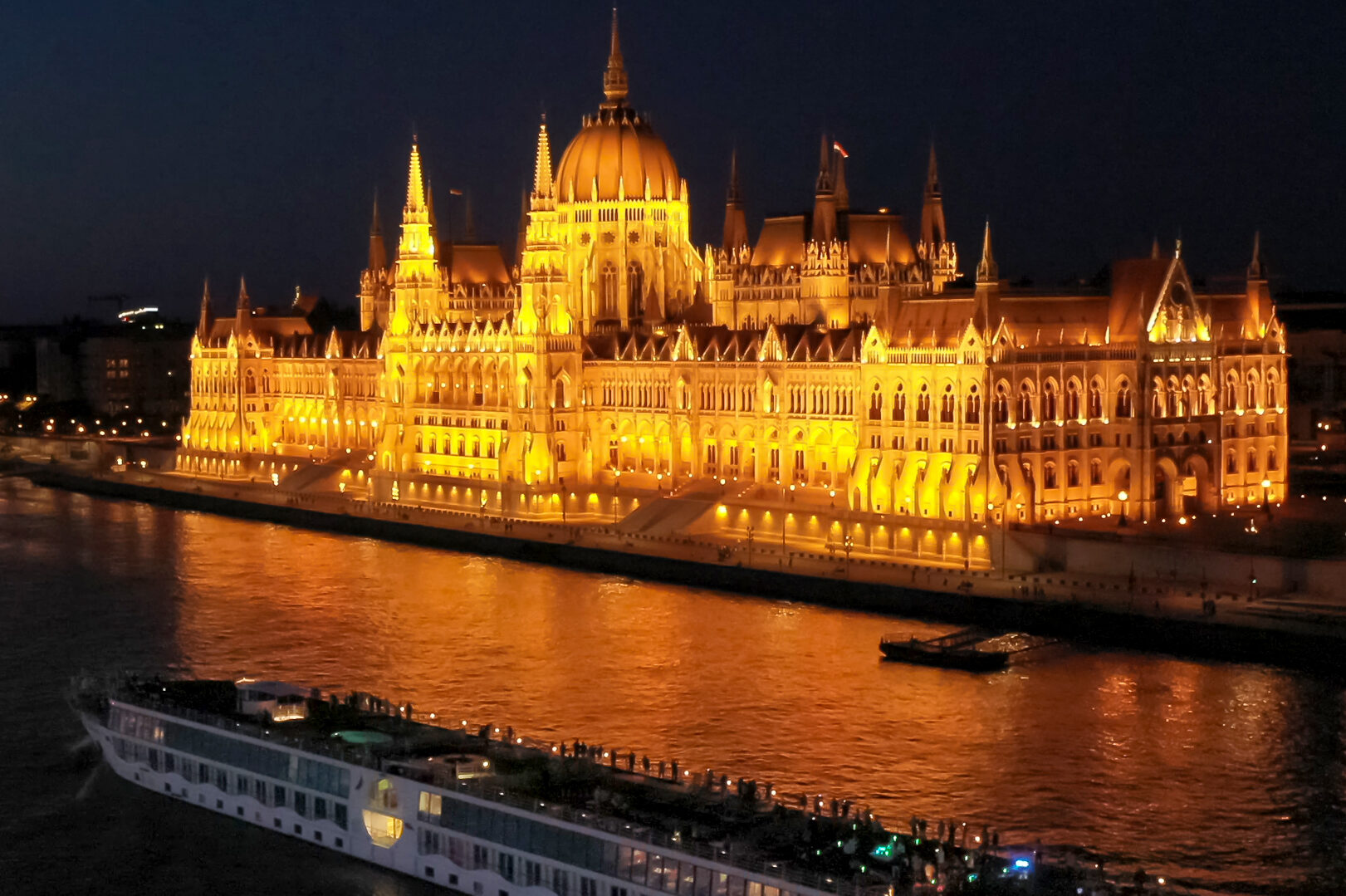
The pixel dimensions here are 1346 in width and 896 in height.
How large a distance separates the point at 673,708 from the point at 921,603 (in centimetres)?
1370

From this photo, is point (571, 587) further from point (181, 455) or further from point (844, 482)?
point (181, 455)

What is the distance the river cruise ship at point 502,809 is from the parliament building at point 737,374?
1106 inches

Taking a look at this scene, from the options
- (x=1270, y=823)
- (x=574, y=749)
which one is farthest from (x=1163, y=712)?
(x=574, y=749)

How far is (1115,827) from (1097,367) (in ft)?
107

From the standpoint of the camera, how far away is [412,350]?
8906cm

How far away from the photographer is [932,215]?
273ft

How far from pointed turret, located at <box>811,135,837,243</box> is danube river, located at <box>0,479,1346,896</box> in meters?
21.4

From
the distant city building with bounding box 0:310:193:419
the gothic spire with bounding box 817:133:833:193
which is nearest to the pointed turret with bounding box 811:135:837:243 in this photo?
the gothic spire with bounding box 817:133:833:193

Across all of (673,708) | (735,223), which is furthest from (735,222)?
(673,708)

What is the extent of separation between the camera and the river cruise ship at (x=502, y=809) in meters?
28.5

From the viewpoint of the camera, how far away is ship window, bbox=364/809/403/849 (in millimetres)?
33188

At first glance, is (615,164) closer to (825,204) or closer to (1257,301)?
(825,204)

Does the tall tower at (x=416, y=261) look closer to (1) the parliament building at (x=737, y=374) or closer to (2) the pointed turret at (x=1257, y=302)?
(1) the parliament building at (x=737, y=374)

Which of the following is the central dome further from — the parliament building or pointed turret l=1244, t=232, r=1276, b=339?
pointed turret l=1244, t=232, r=1276, b=339
